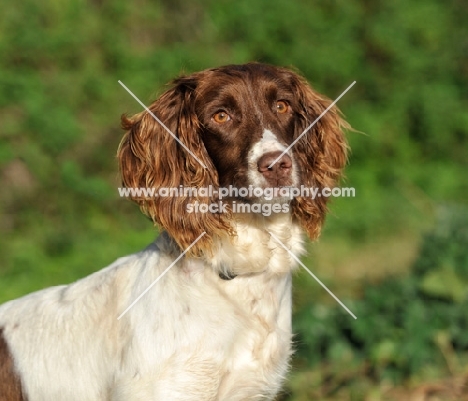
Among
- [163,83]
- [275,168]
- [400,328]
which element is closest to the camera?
[275,168]

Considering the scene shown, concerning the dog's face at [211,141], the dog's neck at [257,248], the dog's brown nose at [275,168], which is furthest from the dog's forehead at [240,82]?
the dog's neck at [257,248]

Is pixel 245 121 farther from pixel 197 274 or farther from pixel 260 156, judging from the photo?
pixel 197 274

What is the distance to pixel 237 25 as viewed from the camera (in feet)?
36.2

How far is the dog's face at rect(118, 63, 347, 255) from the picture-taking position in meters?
3.91

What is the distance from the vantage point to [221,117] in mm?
4023

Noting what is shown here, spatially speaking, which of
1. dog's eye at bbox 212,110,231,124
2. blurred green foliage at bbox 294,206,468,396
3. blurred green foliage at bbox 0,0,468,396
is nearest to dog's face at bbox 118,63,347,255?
dog's eye at bbox 212,110,231,124

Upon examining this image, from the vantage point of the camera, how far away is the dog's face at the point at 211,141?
3.91m

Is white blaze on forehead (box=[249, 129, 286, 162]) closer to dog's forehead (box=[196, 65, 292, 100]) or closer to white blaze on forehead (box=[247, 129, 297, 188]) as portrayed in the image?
white blaze on forehead (box=[247, 129, 297, 188])

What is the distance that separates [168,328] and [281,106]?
1.17 metres

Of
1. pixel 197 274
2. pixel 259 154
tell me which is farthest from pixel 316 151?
pixel 197 274

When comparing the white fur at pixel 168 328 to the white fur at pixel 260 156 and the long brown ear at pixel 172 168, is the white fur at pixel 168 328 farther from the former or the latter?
the white fur at pixel 260 156

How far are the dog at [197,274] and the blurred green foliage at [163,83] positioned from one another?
3361 millimetres

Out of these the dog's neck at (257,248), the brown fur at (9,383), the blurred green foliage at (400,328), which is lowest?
the blurred green foliage at (400,328)

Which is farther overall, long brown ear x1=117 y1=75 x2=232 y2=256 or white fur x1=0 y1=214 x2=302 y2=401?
long brown ear x1=117 y1=75 x2=232 y2=256
